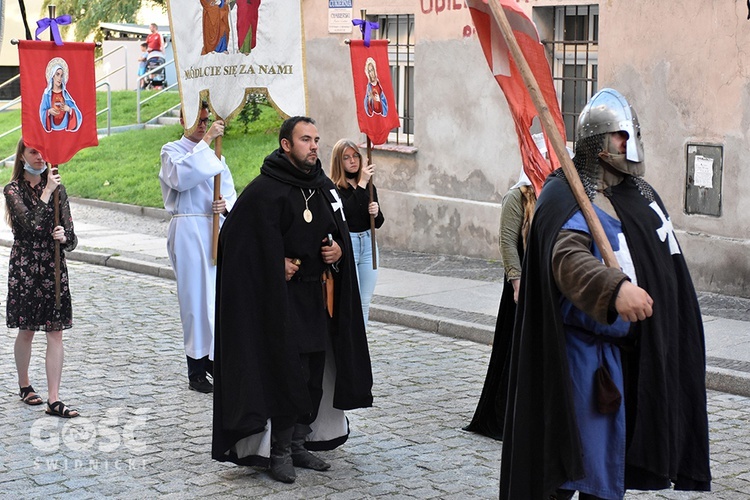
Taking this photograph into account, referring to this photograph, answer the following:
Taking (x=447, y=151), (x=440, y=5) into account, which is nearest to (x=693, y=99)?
(x=447, y=151)

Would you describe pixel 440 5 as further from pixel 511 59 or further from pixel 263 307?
pixel 511 59

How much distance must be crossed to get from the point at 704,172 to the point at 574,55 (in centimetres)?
241

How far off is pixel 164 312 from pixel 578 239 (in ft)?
26.0

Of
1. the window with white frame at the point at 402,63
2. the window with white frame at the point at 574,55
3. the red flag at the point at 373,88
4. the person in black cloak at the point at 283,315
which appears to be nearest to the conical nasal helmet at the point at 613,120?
the person in black cloak at the point at 283,315

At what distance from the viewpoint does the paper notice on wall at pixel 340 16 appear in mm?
16125

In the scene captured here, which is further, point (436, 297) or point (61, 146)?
point (436, 297)

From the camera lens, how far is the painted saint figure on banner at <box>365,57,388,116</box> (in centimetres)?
1021

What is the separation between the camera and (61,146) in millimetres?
8109

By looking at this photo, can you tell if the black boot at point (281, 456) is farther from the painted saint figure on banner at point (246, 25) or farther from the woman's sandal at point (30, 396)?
the painted saint figure on banner at point (246, 25)

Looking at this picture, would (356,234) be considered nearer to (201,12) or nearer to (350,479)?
(201,12)

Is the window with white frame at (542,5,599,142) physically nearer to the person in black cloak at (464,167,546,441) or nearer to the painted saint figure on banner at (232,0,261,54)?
the painted saint figure on banner at (232,0,261,54)

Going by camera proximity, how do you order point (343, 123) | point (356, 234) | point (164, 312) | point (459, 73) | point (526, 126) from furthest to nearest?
point (343, 123) < point (459, 73) < point (164, 312) < point (356, 234) < point (526, 126)

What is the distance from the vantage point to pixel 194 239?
8750 millimetres

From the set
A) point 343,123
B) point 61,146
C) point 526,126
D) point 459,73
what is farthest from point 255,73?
point 343,123
